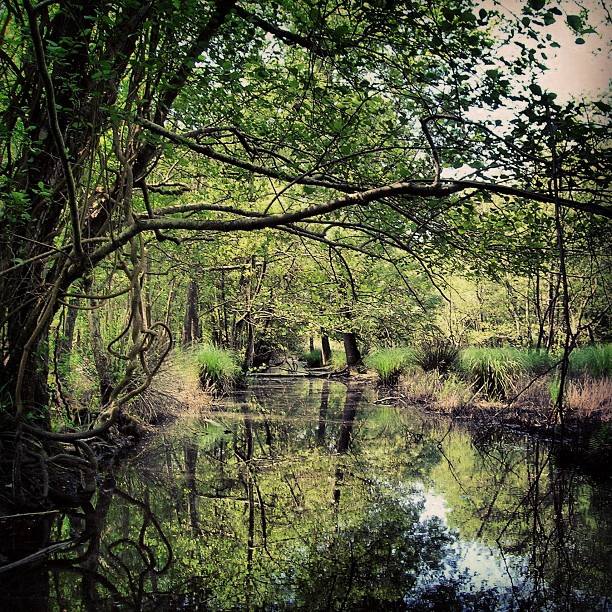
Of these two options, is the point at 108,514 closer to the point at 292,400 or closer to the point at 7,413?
Result: the point at 7,413

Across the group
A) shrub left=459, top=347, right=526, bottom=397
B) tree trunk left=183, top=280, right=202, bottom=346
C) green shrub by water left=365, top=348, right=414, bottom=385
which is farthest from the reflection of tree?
tree trunk left=183, top=280, right=202, bottom=346

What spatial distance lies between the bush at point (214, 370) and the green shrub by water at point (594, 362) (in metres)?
7.63

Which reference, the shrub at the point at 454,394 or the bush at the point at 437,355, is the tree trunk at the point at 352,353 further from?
the shrub at the point at 454,394

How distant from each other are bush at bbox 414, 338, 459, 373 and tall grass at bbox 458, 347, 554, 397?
1501 millimetres

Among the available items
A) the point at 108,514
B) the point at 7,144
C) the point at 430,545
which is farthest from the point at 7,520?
the point at 430,545

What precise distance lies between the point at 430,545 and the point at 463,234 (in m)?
2.61

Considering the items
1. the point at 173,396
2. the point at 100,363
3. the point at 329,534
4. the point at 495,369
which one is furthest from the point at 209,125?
the point at 495,369

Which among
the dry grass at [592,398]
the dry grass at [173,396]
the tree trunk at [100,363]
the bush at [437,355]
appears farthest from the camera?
the bush at [437,355]

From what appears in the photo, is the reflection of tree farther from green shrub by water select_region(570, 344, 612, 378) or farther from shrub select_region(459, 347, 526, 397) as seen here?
shrub select_region(459, 347, 526, 397)

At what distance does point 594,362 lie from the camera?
1070 cm

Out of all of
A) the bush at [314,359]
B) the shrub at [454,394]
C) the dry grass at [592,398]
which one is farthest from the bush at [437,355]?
the bush at [314,359]

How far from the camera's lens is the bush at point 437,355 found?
14.1 m

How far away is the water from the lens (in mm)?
3535

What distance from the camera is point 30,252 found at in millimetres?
4953
